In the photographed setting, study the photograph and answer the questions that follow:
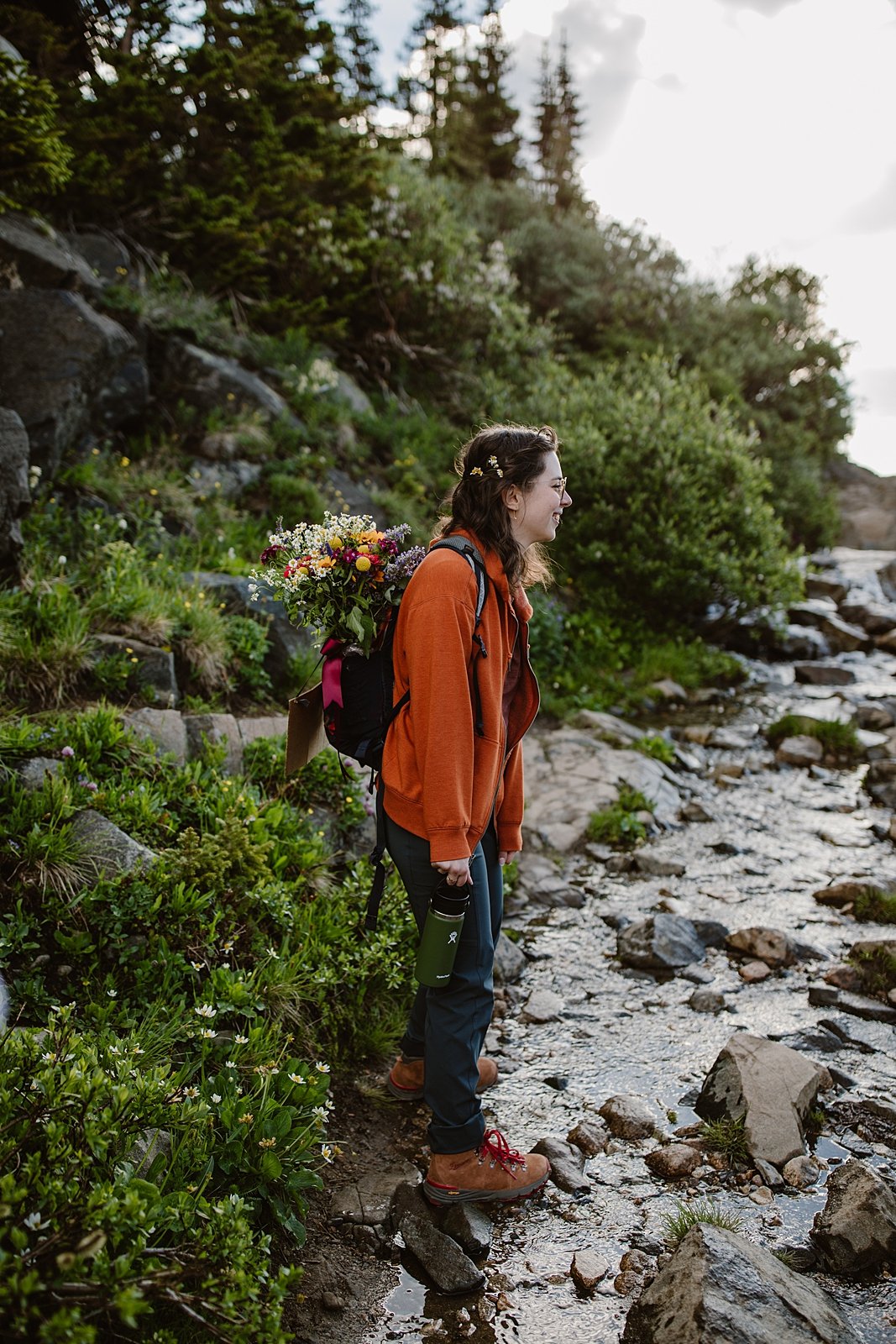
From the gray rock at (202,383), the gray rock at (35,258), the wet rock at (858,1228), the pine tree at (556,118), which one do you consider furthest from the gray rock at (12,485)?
the pine tree at (556,118)

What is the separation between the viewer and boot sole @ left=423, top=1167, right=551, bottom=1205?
3260 mm

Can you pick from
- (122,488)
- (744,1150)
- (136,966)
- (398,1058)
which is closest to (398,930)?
(398,1058)

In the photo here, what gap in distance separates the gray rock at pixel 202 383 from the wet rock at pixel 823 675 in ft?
26.5

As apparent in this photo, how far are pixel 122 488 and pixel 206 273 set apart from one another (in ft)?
17.9

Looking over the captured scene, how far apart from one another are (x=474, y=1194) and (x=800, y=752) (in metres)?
6.94

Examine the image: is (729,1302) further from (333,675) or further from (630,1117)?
(333,675)

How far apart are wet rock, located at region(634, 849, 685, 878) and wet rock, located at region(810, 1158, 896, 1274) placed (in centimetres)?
344

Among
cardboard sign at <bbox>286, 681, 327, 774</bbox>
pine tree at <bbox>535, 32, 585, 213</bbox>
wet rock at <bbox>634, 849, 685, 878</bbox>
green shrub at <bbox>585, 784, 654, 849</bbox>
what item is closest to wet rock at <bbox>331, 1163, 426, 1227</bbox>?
cardboard sign at <bbox>286, 681, 327, 774</bbox>

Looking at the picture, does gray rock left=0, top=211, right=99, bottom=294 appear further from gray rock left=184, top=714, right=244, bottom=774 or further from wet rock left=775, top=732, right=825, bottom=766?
wet rock left=775, top=732, right=825, bottom=766

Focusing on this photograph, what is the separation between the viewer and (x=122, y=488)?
25.1 ft

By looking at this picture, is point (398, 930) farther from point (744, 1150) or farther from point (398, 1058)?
point (744, 1150)

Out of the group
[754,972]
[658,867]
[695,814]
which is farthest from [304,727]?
[695,814]

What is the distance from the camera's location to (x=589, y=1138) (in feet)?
12.1

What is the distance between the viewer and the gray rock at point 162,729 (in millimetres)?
4996
